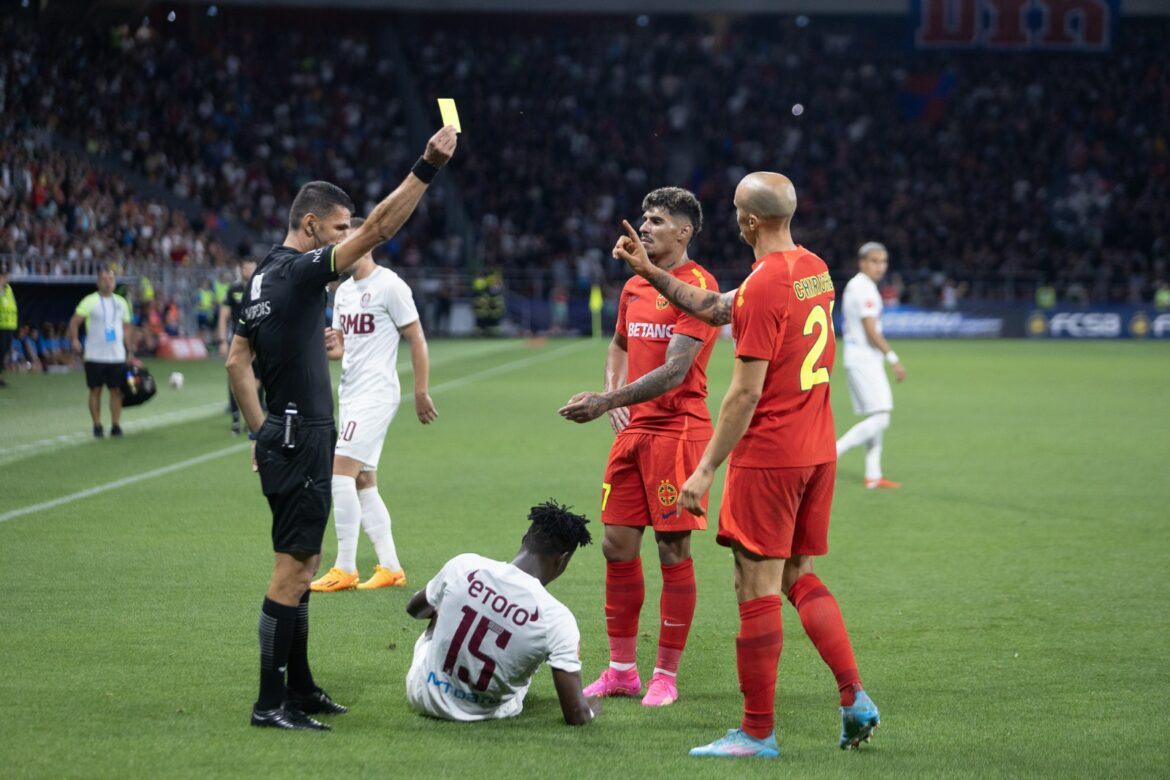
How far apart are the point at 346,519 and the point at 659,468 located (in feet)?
9.85

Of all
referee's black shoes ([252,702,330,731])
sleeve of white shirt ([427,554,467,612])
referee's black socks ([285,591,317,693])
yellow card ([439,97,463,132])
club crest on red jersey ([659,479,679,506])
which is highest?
yellow card ([439,97,463,132])

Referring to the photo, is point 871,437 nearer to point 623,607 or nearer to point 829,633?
point 623,607

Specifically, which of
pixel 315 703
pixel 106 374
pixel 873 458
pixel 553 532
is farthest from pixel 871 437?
pixel 106 374

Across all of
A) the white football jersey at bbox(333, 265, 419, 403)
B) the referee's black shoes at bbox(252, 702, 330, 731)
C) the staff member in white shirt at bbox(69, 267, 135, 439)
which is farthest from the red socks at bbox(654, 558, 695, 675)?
the staff member in white shirt at bbox(69, 267, 135, 439)

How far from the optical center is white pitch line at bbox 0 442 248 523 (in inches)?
438

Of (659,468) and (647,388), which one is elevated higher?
(647,388)

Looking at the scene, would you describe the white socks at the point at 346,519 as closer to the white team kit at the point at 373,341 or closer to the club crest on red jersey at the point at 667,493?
the white team kit at the point at 373,341

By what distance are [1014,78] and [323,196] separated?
49329 mm

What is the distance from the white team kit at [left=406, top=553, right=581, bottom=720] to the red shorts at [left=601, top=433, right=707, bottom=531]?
2.31 feet

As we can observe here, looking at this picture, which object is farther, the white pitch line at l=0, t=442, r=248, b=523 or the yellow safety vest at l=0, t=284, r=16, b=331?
the yellow safety vest at l=0, t=284, r=16, b=331

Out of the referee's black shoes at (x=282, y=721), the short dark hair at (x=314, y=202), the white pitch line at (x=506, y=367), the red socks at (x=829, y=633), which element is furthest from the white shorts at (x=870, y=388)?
the white pitch line at (x=506, y=367)

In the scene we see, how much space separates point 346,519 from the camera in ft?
28.1

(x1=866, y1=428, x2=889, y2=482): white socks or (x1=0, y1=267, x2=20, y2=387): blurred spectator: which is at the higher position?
(x1=0, y1=267, x2=20, y2=387): blurred spectator

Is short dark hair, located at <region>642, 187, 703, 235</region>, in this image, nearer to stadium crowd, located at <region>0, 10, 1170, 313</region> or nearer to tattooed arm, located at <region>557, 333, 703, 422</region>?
tattooed arm, located at <region>557, 333, 703, 422</region>
